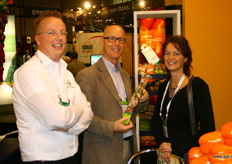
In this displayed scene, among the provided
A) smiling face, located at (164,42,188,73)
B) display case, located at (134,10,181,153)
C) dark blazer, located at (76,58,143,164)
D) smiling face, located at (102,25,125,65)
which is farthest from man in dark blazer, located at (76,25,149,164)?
display case, located at (134,10,181,153)

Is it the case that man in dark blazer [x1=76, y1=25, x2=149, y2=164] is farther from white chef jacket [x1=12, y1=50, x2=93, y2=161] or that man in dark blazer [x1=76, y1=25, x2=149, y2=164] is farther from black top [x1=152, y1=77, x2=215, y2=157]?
white chef jacket [x1=12, y1=50, x2=93, y2=161]

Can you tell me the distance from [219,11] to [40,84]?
3.29 m

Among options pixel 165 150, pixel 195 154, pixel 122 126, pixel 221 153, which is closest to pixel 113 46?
pixel 122 126

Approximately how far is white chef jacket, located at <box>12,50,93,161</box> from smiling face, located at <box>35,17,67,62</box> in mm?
102

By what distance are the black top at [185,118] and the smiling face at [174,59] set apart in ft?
0.65

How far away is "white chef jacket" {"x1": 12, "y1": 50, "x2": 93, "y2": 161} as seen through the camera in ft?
5.28

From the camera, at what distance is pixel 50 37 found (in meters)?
1.85

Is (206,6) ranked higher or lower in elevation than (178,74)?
higher

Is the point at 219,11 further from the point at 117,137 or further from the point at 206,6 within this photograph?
the point at 117,137

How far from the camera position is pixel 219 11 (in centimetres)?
398

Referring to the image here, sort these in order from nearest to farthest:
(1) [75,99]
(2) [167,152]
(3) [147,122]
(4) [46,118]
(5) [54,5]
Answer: (4) [46,118], (1) [75,99], (2) [167,152], (3) [147,122], (5) [54,5]

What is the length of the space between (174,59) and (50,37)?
1.09m

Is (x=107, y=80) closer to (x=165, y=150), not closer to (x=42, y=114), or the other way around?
(x=165, y=150)

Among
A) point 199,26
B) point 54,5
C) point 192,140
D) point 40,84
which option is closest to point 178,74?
point 192,140
